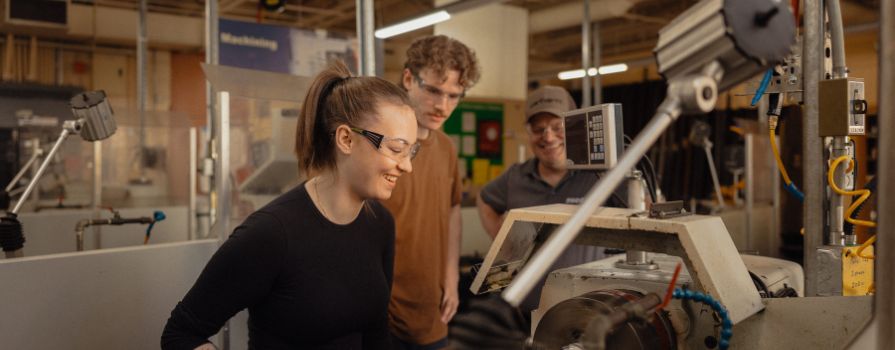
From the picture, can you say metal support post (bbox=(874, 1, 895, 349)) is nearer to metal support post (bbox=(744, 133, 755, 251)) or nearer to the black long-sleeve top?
the black long-sleeve top

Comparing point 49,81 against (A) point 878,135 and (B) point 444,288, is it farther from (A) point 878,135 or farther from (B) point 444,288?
(A) point 878,135

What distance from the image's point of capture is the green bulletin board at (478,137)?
7.14m

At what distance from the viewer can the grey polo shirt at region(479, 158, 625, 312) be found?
6.32ft

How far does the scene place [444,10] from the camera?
3.46 meters

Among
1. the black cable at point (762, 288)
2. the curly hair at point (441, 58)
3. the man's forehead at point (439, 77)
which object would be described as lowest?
the black cable at point (762, 288)

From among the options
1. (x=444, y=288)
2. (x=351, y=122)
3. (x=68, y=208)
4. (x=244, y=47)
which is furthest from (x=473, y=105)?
(x=351, y=122)

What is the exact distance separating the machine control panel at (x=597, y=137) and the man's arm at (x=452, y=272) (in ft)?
3.04

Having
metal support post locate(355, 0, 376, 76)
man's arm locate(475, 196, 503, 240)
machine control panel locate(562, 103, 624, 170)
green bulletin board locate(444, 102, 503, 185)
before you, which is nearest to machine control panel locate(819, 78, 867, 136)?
machine control panel locate(562, 103, 624, 170)

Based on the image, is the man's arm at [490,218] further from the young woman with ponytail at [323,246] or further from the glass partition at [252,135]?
the young woman with ponytail at [323,246]

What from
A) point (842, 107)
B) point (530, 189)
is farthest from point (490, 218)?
point (842, 107)

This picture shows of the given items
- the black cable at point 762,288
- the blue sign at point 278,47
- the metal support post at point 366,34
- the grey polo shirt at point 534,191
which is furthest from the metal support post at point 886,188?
the blue sign at point 278,47

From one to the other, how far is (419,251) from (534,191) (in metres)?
0.52

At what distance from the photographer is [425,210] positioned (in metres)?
1.86

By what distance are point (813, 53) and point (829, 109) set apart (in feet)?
0.38
